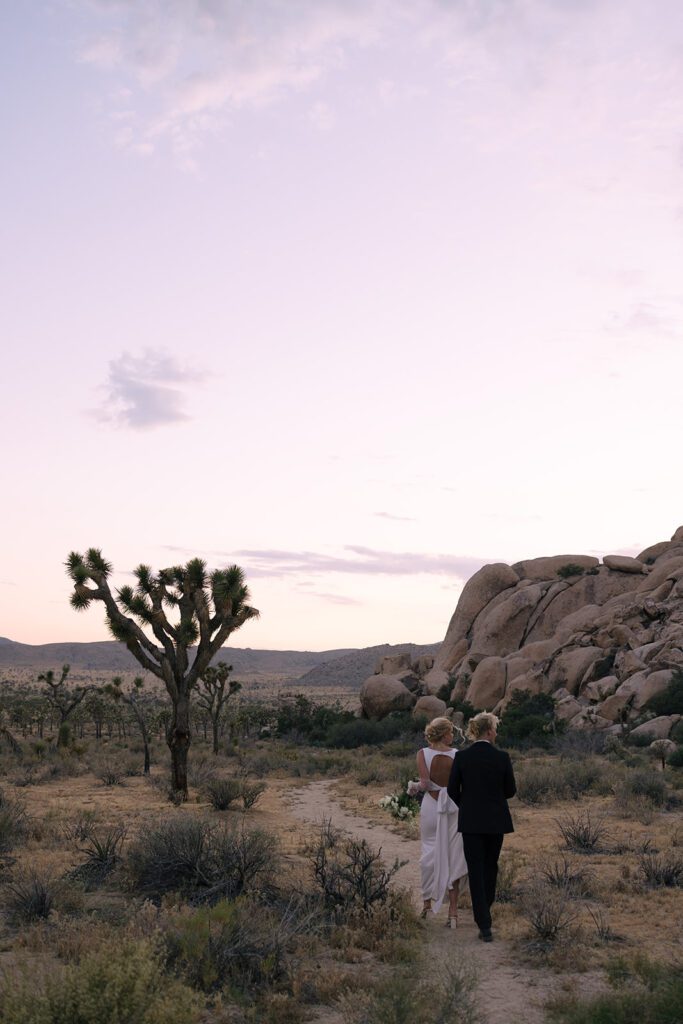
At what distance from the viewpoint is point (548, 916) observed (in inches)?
282

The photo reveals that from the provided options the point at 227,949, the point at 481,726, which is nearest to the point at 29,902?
the point at 227,949

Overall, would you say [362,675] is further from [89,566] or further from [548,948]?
[548,948]

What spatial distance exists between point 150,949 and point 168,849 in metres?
3.76

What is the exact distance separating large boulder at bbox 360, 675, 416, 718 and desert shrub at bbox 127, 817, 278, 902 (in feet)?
115

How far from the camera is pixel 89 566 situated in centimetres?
1906

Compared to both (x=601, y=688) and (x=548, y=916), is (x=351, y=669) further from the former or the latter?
(x=548, y=916)

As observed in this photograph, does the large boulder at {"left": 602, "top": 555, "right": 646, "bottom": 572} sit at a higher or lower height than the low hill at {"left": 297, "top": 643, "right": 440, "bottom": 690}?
higher

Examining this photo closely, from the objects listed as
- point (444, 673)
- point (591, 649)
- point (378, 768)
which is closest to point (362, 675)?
point (444, 673)

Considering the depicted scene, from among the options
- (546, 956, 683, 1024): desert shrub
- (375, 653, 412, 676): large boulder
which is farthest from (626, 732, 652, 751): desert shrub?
(375, 653, 412, 676): large boulder

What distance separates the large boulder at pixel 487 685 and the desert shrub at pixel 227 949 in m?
33.9

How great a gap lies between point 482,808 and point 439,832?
2.25ft

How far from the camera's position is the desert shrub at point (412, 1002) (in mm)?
4852

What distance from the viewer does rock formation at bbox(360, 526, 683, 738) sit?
109 feet

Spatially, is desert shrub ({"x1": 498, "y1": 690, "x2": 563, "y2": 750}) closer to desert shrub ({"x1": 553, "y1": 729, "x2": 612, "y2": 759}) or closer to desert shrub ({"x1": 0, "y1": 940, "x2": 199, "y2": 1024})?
desert shrub ({"x1": 553, "y1": 729, "x2": 612, "y2": 759})
